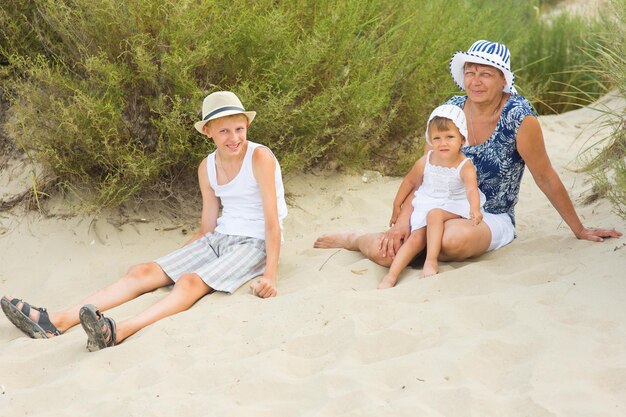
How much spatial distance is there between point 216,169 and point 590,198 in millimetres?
2276

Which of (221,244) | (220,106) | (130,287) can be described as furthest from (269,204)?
(130,287)

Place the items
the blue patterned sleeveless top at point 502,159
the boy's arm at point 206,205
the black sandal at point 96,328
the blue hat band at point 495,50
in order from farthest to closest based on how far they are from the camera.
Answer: the boy's arm at point 206,205, the blue patterned sleeveless top at point 502,159, the blue hat band at point 495,50, the black sandal at point 96,328

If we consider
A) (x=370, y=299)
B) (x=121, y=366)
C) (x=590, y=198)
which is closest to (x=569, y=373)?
(x=370, y=299)

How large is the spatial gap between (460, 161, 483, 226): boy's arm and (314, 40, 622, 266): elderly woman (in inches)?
6.5

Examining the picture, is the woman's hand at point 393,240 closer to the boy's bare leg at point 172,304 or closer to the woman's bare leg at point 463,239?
the woman's bare leg at point 463,239

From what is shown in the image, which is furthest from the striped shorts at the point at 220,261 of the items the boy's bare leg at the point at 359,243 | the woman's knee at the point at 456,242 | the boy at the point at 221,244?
the woman's knee at the point at 456,242

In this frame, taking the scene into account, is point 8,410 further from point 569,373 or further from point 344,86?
point 344,86

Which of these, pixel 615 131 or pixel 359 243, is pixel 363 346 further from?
pixel 615 131

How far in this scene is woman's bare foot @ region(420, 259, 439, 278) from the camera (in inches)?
162

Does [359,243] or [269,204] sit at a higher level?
[269,204]

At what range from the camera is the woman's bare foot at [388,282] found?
4135mm

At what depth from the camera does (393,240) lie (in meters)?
4.42

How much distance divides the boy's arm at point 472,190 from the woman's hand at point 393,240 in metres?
0.41

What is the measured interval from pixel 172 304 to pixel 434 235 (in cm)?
130
